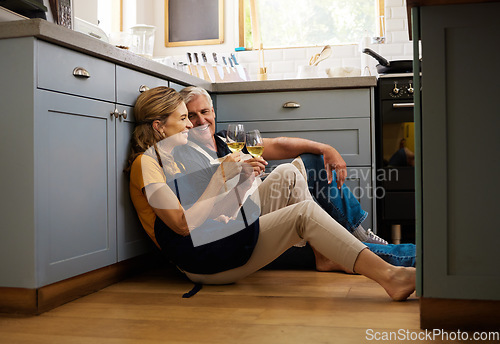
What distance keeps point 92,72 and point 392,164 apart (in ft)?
6.63

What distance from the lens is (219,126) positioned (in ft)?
11.9

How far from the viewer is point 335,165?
2920 millimetres

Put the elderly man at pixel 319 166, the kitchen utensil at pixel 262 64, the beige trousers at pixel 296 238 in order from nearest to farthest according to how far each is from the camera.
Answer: the beige trousers at pixel 296 238
the elderly man at pixel 319 166
the kitchen utensil at pixel 262 64

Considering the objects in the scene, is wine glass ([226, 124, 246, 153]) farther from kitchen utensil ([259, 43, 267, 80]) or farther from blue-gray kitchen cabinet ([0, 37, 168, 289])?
kitchen utensil ([259, 43, 267, 80])

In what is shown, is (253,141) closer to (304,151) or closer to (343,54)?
(304,151)

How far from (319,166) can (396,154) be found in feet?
2.47

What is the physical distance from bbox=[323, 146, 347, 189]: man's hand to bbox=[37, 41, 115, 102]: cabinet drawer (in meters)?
1.15

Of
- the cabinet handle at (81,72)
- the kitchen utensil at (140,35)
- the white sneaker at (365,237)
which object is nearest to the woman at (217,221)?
the cabinet handle at (81,72)

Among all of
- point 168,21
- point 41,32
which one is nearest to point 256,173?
point 41,32

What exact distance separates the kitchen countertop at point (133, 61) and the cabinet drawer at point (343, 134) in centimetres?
22

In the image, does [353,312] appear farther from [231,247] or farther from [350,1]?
[350,1]

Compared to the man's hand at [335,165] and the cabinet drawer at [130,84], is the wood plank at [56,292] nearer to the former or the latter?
the cabinet drawer at [130,84]

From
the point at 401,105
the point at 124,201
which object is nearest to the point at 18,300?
the point at 124,201

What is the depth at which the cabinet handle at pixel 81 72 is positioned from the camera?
84.9 inches
